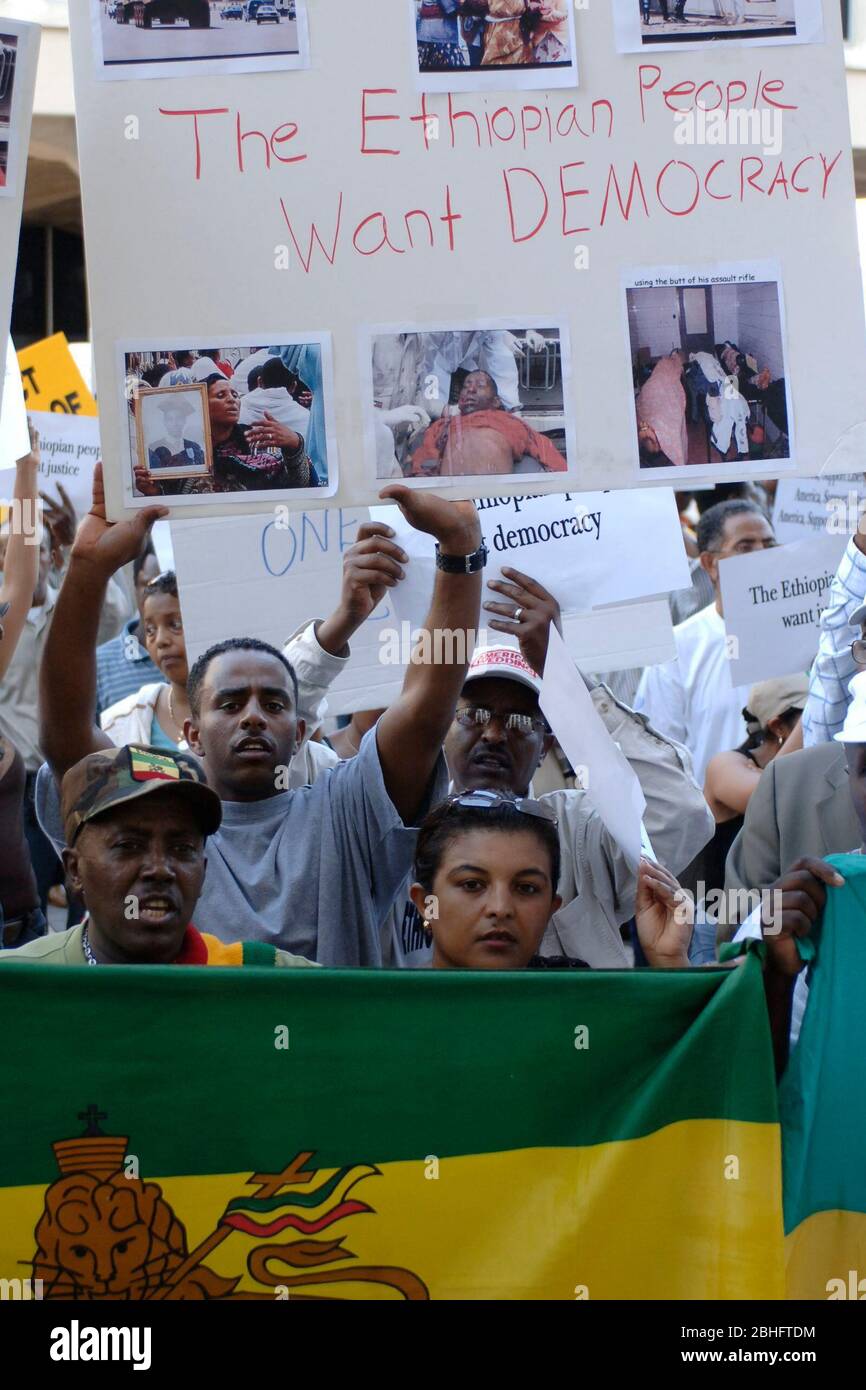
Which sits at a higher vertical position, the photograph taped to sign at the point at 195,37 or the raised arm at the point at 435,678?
the photograph taped to sign at the point at 195,37

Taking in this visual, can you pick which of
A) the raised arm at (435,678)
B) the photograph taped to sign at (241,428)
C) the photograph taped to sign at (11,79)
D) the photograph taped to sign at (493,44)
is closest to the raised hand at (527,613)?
the raised arm at (435,678)

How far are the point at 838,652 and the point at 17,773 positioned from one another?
7.07 feet

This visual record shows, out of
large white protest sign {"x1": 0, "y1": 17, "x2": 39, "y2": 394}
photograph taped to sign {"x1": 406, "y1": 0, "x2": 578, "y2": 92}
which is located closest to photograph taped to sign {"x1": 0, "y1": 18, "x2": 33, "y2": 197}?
large white protest sign {"x1": 0, "y1": 17, "x2": 39, "y2": 394}

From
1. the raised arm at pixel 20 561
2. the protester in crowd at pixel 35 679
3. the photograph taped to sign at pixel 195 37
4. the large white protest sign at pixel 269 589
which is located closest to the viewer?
the photograph taped to sign at pixel 195 37

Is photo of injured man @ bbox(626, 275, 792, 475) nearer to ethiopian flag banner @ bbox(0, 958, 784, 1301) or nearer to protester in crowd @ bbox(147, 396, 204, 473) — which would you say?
protester in crowd @ bbox(147, 396, 204, 473)

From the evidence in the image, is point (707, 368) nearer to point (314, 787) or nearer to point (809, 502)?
point (314, 787)

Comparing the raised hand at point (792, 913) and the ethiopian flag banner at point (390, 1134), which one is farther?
the raised hand at point (792, 913)

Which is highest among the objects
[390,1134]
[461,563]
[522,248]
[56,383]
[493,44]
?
[56,383]

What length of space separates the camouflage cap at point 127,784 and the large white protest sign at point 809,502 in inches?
140

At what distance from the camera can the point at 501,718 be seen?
403 cm

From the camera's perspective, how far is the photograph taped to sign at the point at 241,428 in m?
3.32

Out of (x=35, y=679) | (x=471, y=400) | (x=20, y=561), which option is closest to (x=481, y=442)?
(x=471, y=400)

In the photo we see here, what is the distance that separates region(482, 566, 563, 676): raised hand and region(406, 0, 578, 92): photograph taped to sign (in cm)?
116

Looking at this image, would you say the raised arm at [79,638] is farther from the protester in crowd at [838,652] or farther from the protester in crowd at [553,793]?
the protester in crowd at [838,652]
